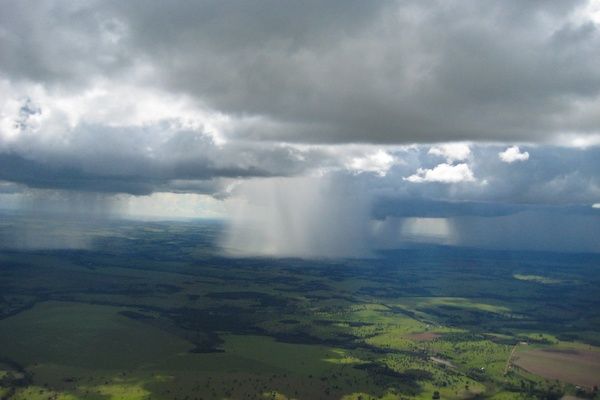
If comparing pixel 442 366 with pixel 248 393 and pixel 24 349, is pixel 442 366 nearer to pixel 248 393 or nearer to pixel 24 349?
pixel 248 393

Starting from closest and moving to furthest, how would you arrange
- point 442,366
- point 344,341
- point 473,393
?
point 473,393 < point 442,366 < point 344,341

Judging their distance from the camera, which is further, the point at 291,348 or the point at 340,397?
the point at 291,348

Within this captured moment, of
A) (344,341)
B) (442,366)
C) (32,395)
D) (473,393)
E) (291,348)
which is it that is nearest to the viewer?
(32,395)

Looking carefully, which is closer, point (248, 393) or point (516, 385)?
point (248, 393)

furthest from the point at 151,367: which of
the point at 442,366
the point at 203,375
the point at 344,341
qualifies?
the point at 442,366

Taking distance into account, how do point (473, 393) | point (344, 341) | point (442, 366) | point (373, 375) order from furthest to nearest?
1. point (344, 341)
2. point (442, 366)
3. point (373, 375)
4. point (473, 393)

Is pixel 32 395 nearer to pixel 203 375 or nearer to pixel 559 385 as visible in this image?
pixel 203 375

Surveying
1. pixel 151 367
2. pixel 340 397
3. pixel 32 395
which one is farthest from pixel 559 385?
pixel 32 395

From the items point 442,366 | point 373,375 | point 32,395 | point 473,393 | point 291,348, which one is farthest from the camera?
point 291,348
